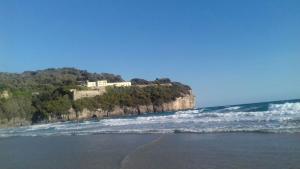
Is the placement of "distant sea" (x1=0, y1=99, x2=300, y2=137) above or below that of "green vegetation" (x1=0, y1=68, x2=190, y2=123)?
below

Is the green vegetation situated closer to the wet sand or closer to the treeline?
the treeline

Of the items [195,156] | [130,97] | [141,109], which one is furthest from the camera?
[141,109]

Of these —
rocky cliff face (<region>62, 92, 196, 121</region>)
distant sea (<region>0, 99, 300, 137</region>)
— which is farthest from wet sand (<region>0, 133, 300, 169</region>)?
rocky cliff face (<region>62, 92, 196, 121</region>)

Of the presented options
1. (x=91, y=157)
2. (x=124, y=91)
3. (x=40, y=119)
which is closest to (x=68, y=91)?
(x=40, y=119)

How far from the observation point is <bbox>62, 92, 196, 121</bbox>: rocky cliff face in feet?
308

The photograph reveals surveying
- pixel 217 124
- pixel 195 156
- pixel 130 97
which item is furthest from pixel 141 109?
pixel 195 156

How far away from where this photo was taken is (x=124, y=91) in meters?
109

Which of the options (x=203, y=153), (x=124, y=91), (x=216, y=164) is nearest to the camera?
(x=216, y=164)

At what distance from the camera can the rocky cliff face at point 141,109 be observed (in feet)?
308

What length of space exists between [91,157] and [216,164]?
17.5 feet

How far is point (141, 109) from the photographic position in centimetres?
10544

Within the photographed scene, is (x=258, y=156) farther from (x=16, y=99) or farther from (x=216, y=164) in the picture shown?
(x=16, y=99)

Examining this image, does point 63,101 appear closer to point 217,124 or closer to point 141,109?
point 141,109

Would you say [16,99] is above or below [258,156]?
above
